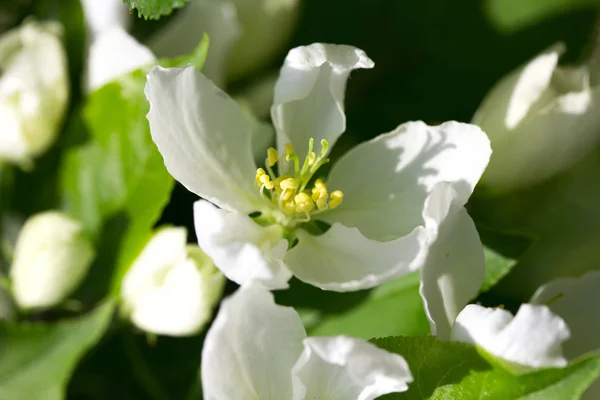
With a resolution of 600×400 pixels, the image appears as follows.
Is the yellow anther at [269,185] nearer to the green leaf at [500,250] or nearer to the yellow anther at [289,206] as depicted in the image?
the yellow anther at [289,206]

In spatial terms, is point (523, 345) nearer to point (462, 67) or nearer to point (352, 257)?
point (352, 257)

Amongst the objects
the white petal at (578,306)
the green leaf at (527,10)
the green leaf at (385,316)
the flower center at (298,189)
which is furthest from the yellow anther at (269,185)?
the green leaf at (527,10)

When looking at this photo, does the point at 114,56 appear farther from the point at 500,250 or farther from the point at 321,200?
the point at 500,250

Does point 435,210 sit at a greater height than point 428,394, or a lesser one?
greater

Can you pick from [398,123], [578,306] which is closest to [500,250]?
[578,306]

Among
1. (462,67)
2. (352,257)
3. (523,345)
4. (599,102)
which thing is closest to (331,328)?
(352,257)

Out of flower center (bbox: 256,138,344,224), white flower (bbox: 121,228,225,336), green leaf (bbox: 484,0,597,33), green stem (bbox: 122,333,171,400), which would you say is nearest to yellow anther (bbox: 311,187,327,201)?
flower center (bbox: 256,138,344,224)
